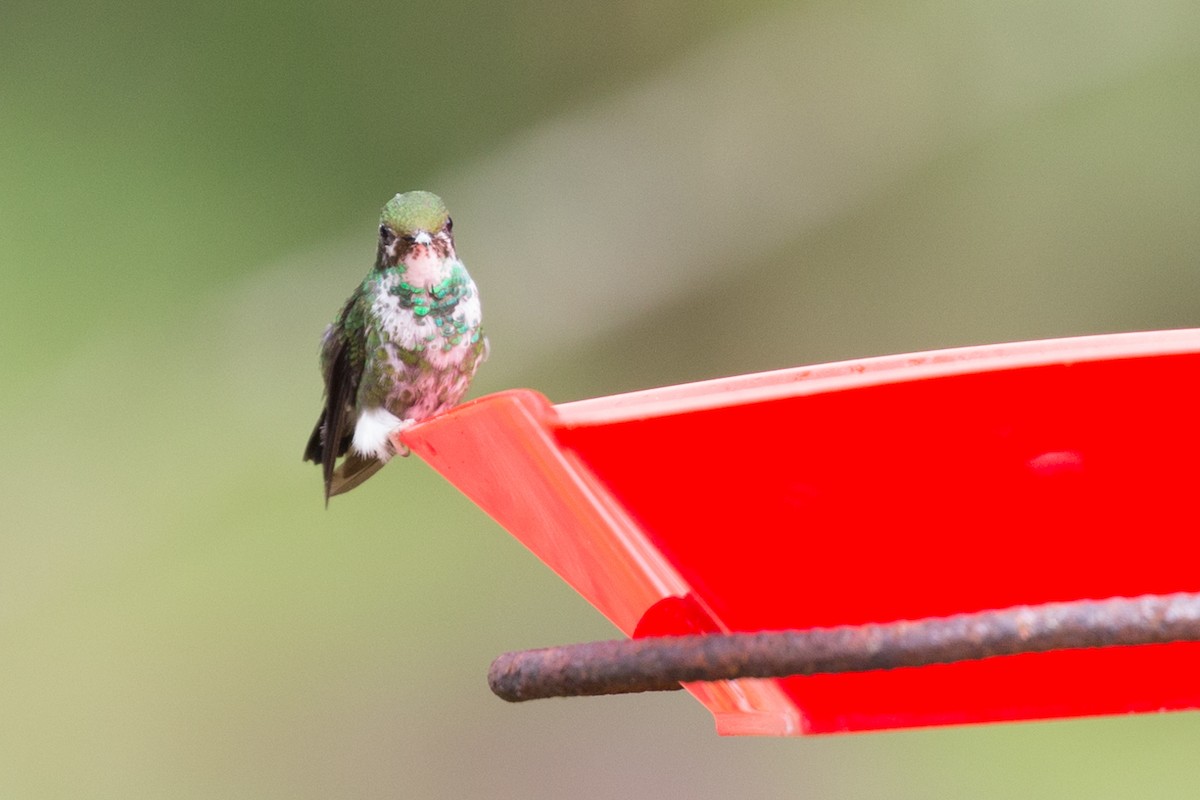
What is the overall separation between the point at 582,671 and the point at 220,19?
303cm

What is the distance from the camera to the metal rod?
581mm

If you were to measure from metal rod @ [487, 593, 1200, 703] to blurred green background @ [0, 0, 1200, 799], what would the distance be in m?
2.40

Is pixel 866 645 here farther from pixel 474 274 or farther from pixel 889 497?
pixel 474 274

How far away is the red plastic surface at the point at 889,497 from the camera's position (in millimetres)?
622

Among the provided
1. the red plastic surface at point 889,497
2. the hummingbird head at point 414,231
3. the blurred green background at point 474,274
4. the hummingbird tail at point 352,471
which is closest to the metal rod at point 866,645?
the red plastic surface at point 889,497

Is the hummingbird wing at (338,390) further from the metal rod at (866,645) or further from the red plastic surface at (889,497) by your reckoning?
the metal rod at (866,645)

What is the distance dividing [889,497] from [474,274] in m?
3.06

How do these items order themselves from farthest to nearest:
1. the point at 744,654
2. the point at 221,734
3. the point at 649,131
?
the point at 649,131
the point at 221,734
the point at 744,654

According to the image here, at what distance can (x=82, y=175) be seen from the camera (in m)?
3.26

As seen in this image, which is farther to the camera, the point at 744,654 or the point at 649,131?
the point at 649,131

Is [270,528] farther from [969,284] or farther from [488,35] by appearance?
[969,284]

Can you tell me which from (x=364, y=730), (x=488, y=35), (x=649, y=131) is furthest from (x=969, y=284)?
(x=364, y=730)

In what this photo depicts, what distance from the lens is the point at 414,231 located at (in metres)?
2.22

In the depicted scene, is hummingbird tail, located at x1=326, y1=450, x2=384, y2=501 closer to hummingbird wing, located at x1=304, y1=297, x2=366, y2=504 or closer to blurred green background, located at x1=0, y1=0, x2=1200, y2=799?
hummingbird wing, located at x1=304, y1=297, x2=366, y2=504
